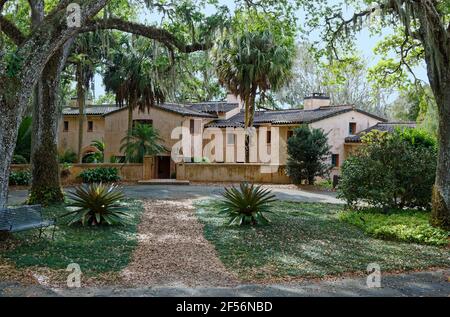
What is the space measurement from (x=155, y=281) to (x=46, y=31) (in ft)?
18.2

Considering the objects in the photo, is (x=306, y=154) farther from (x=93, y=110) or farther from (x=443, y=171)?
(x=93, y=110)

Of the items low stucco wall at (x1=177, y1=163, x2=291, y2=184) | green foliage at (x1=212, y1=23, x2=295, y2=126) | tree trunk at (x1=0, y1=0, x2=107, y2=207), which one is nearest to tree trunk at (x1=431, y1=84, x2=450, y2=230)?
tree trunk at (x1=0, y1=0, x2=107, y2=207)

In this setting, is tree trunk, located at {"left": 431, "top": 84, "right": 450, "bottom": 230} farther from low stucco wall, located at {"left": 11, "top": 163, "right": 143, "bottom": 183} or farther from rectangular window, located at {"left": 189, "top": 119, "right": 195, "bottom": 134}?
rectangular window, located at {"left": 189, "top": 119, "right": 195, "bottom": 134}

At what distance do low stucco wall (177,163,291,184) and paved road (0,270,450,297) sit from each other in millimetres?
19089

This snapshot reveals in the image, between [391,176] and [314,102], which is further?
[314,102]

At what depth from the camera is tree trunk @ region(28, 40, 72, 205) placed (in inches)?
606

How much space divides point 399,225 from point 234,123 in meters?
24.9

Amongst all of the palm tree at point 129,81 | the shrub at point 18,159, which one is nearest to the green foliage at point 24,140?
the shrub at point 18,159

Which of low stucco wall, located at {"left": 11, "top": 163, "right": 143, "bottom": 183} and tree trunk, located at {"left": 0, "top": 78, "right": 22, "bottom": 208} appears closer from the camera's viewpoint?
tree trunk, located at {"left": 0, "top": 78, "right": 22, "bottom": 208}

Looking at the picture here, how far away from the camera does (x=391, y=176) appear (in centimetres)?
1454

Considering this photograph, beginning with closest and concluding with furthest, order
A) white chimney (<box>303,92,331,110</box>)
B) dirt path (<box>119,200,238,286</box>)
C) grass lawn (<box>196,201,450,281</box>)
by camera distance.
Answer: dirt path (<box>119,200,238,286</box>) < grass lawn (<box>196,201,450,281</box>) < white chimney (<box>303,92,331,110</box>)

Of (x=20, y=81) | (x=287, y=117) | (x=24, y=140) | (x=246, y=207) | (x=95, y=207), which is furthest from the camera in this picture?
(x=287, y=117)

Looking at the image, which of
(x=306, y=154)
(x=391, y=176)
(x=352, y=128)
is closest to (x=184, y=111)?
(x=352, y=128)

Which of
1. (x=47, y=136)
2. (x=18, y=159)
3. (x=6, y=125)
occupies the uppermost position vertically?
(x=47, y=136)
